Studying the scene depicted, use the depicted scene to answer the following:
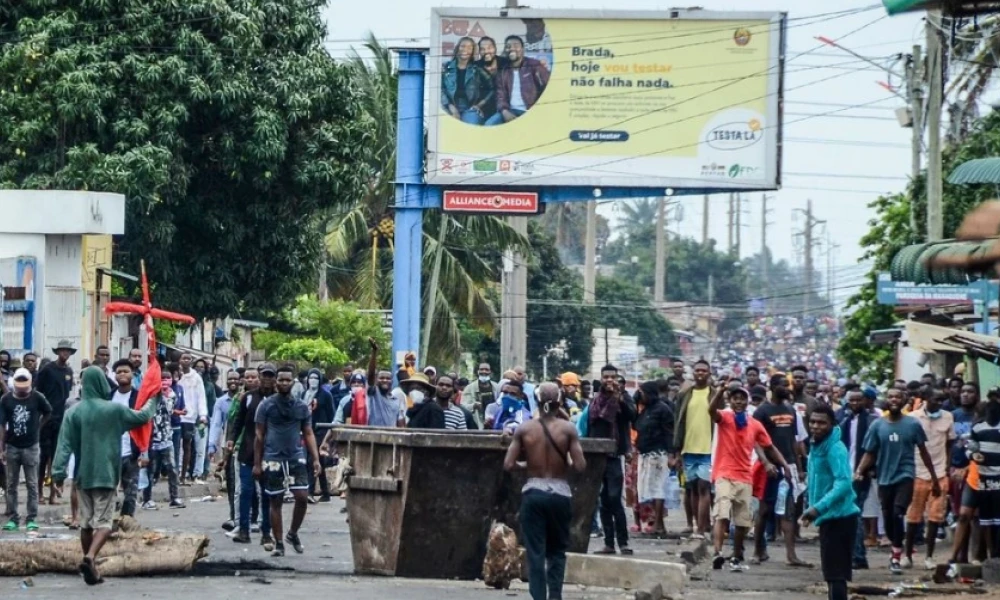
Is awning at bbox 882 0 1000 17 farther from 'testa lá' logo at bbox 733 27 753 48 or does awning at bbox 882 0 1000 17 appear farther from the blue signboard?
'testa lá' logo at bbox 733 27 753 48

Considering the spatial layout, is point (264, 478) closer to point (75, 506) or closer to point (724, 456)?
point (75, 506)

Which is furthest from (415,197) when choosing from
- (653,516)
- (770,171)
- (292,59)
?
(653,516)

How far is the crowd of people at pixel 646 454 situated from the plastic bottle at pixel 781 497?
0.04 meters

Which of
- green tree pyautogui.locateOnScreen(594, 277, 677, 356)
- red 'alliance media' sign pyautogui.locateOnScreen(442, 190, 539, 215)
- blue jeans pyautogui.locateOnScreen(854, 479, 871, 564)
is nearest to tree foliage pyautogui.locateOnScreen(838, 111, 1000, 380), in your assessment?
red 'alliance media' sign pyautogui.locateOnScreen(442, 190, 539, 215)

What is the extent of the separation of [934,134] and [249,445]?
564 inches

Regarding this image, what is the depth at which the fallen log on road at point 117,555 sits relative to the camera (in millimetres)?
14219

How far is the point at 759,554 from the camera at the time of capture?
696 inches

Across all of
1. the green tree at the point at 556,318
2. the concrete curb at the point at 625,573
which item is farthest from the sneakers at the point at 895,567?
the green tree at the point at 556,318

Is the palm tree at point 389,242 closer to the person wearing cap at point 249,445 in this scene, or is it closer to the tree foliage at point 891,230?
the tree foliage at point 891,230

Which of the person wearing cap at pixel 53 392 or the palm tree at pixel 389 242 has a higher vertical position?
the palm tree at pixel 389 242

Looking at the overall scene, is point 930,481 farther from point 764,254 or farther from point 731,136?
point 764,254

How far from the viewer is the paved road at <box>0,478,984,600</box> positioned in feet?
43.8

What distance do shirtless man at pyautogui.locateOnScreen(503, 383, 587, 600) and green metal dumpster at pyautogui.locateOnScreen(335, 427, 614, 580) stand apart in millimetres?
1279

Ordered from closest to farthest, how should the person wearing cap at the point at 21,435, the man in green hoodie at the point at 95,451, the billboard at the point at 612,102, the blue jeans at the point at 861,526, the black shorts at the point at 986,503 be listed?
the man in green hoodie at the point at 95,451 → the black shorts at the point at 986,503 → the blue jeans at the point at 861,526 → the person wearing cap at the point at 21,435 → the billboard at the point at 612,102
